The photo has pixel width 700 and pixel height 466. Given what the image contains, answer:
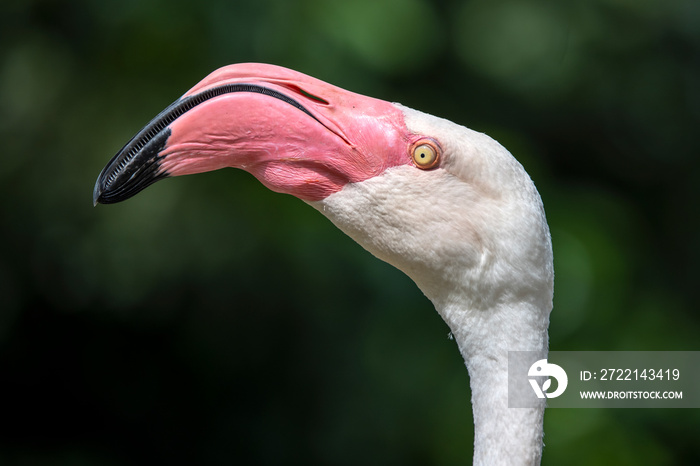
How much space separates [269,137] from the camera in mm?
1545

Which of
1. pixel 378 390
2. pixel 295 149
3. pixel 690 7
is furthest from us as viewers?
pixel 690 7

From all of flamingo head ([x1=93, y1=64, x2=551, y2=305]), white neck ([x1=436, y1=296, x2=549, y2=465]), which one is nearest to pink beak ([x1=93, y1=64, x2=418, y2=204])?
flamingo head ([x1=93, y1=64, x2=551, y2=305])

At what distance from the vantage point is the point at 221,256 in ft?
11.9

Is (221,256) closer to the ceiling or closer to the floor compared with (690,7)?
closer to the floor

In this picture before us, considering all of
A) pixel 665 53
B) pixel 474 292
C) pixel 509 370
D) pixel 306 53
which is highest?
pixel 665 53

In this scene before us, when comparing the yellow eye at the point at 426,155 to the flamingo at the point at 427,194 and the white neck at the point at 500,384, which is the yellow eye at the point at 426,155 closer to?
the flamingo at the point at 427,194

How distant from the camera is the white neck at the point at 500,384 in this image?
159cm

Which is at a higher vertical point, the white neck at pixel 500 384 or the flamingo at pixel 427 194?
the flamingo at pixel 427 194

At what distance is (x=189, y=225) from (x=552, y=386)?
1.85m

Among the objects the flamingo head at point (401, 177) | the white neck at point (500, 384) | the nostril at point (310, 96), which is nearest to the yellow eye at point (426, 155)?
the flamingo head at point (401, 177)

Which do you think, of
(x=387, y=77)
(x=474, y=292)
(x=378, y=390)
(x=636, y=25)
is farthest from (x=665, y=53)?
(x=474, y=292)

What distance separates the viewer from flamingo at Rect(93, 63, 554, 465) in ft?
5.13

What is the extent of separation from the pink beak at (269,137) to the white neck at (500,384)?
0.41m

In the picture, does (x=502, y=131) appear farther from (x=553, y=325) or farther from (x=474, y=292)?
(x=474, y=292)
